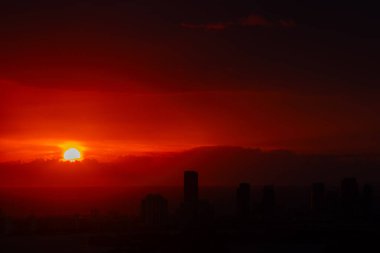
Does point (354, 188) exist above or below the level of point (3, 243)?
above

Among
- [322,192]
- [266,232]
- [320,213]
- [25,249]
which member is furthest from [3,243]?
[322,192]

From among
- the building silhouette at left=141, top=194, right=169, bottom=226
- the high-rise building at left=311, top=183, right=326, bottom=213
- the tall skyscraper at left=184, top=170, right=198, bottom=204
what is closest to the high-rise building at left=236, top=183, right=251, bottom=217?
the tall skyscraper at left=184, top=170, right=198, bottom=204

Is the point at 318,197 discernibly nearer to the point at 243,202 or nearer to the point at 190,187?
the point at 243,202

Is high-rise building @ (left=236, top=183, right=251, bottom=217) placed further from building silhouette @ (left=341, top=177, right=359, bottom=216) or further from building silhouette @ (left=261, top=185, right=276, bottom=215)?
building silhouette @ (left=341, top=177, right=359, bottom=216)

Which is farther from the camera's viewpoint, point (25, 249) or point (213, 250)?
point (25, 249)

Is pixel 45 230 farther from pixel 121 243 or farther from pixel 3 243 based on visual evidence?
pixel 121 243

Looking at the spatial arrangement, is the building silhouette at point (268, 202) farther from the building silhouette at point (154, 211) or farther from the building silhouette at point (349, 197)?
the building silhouette at point (154, 211)
